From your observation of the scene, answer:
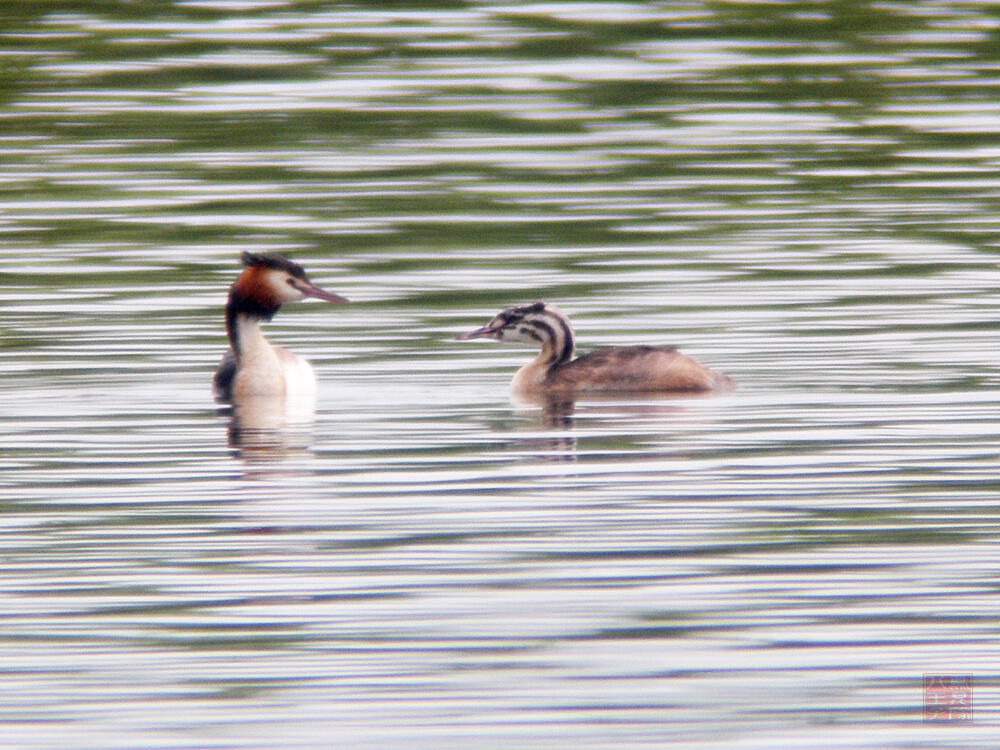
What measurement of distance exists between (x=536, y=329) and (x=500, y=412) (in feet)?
4.98

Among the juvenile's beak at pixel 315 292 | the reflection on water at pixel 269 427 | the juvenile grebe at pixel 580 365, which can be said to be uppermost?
the juvenile's beak at pixel 315 292

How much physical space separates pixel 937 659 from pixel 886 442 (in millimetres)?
4113

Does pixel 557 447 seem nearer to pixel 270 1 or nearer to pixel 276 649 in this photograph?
pixel 276 649

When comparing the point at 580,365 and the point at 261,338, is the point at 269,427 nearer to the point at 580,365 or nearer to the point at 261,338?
the point at 261,338

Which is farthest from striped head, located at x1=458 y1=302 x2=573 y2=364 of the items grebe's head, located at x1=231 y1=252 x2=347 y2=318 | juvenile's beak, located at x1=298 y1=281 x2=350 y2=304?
grebe's head, located at x1=231 y1=252 x2=347 y2=318

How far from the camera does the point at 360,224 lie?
21.6 metres

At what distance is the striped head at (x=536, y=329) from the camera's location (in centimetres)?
1532

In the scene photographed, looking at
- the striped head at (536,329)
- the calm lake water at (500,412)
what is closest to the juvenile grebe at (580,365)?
the striped head at (536,329)

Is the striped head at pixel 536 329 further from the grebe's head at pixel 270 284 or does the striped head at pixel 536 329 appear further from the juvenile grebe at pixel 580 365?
the grebe's head at pixel 270 284

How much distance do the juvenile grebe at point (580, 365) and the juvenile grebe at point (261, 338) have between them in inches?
47.2

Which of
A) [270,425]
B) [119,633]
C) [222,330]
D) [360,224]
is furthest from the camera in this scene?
[360,224]

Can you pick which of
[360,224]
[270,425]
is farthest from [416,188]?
[270,425]

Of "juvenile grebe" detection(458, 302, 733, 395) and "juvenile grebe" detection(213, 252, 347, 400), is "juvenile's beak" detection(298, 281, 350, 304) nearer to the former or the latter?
"juvenile grebe" detection(213, 252, 347, 400)

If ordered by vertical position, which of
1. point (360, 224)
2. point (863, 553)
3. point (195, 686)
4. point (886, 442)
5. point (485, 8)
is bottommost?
point (195, 686)
